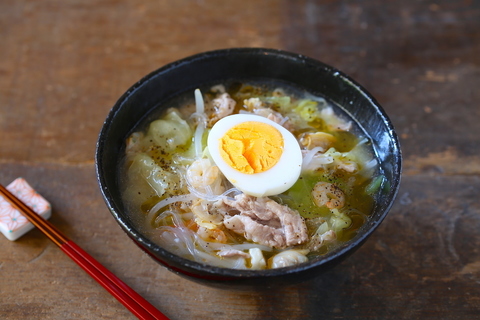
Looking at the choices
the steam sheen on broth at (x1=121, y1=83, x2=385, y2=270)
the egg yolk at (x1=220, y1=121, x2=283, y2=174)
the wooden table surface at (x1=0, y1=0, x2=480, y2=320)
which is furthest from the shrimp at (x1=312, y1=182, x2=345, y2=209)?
the wooden table surface at (x1=0, y1=0, x2=480, y2=320)

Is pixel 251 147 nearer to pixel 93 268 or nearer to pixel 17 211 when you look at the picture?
pixel 93 268

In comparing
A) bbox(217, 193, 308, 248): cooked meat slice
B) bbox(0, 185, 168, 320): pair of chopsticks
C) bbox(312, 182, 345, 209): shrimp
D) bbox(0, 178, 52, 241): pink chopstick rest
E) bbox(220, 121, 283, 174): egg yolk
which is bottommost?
bbox(0, 178, 52, 241): pink chopstick rest

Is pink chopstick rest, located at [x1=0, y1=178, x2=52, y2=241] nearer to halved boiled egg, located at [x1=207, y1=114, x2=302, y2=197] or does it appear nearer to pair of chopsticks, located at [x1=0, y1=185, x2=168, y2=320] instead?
pair of chopsticks, located at [x1=0, y1=185, x2=168, y2=320]

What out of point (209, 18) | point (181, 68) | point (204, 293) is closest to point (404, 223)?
point (204, 293)

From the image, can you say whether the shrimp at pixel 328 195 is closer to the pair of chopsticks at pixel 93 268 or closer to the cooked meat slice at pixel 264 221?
the cooked meat slice at pixel 264 221

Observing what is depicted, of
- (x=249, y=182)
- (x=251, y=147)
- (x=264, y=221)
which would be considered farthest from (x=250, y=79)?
(x=264, y=221)

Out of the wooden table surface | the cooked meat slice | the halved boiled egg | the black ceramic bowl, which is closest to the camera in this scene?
the black ceramic bowl
